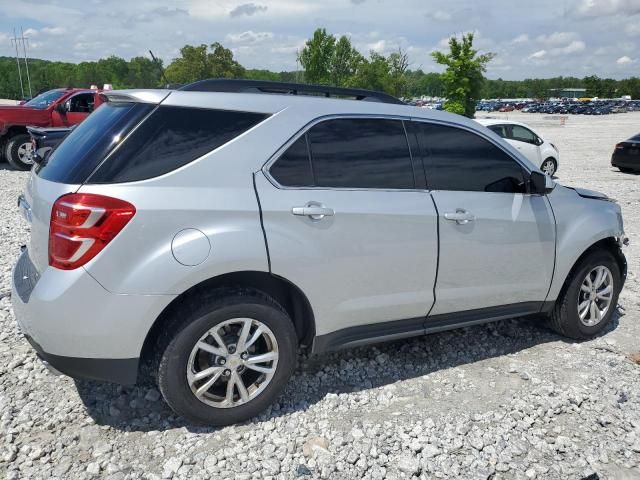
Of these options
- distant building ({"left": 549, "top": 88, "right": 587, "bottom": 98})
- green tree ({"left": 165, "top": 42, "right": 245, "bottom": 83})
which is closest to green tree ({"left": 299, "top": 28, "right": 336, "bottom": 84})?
green tree ({"left": 165, "top": 42, "right": 245, "bottom": 83})

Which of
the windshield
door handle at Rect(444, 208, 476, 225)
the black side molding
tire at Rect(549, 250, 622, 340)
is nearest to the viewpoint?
the black side molding

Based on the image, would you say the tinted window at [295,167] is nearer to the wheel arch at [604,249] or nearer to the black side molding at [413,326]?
the black side molding at [413,326]

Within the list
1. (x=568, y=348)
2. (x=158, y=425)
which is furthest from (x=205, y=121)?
(x=568, y=348)

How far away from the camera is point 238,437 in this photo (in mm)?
3143

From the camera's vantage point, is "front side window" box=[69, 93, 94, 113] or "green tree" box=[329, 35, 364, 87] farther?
"green tree" box=[329, 35, 364, 87]

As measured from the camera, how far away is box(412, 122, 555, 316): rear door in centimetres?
364

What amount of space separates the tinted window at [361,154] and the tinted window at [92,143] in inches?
38.7

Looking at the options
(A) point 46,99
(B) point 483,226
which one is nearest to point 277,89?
(B) point 483,226

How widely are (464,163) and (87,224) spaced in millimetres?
2386

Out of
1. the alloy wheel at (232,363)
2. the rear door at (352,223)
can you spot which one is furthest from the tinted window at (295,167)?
the alloy wheel at (232,363)

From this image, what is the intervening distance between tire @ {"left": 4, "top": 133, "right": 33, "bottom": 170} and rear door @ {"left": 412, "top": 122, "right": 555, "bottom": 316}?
12191 millimetres

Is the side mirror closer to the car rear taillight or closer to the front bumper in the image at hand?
the front bumper

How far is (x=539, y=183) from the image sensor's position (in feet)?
12.9

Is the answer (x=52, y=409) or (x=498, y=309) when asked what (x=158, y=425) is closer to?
(x=52, y=409)
